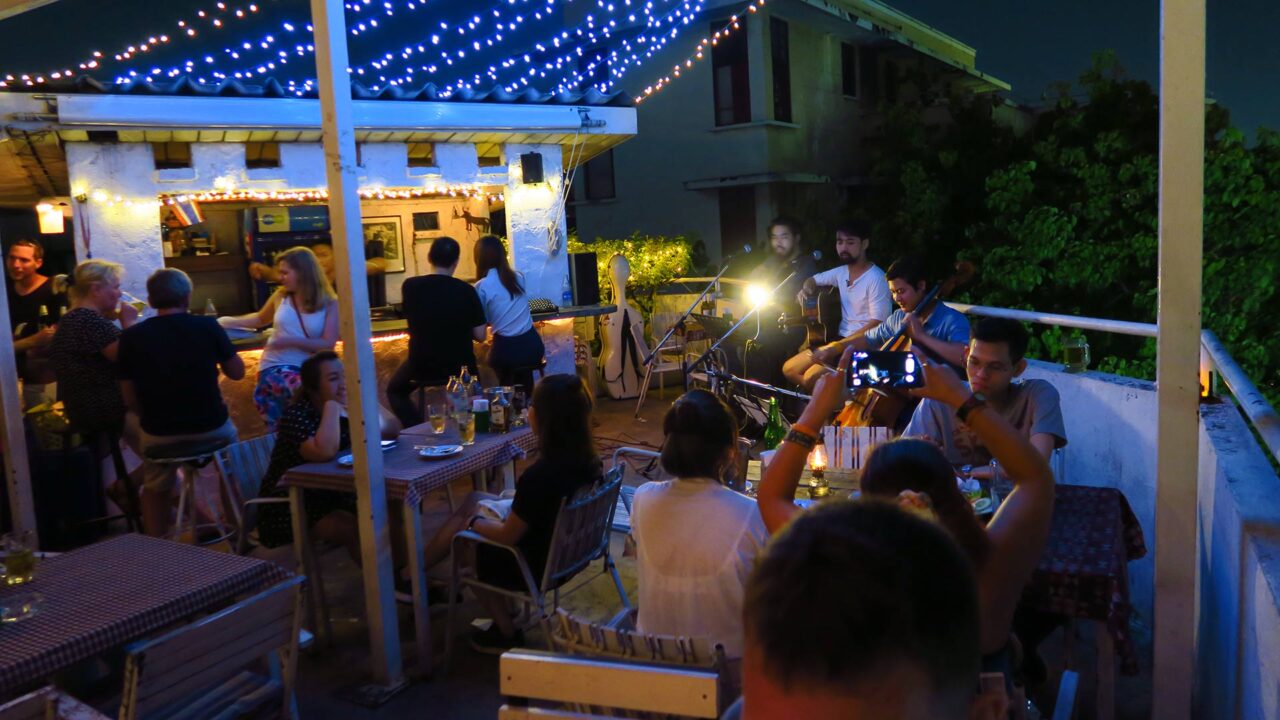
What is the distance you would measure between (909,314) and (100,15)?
5932 millimetres

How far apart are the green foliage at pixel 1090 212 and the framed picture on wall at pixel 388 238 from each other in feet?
22.3

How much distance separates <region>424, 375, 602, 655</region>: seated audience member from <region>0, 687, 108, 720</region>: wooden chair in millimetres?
1704

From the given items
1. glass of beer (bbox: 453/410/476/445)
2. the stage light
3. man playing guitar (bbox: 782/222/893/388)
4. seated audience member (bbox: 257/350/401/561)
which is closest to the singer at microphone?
the stage light

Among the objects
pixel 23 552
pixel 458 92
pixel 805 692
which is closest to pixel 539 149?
pixel 458 92

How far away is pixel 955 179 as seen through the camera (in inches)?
586

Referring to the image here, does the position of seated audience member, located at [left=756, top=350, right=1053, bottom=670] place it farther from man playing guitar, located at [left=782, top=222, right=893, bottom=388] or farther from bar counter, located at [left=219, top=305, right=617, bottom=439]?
bar counter, located at [left=219, top=305, right=617, bottom=439]

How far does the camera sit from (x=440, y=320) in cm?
610

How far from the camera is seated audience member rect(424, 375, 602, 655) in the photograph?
145 inches

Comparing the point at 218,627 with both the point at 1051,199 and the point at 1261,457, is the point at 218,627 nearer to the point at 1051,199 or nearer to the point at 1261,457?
the point at 1261,457

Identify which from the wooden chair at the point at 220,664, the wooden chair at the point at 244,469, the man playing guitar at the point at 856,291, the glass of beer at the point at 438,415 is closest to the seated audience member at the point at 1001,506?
the wooden chair at the point at 220,664

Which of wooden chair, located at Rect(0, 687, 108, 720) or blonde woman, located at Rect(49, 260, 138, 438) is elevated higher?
blonde woman, located at Rect(49, 260, 138, 438)

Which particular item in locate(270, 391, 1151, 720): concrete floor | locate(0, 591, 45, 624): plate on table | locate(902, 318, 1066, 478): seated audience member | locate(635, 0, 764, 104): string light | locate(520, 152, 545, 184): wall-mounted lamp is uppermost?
locate(635, 0, 764, 104): string light

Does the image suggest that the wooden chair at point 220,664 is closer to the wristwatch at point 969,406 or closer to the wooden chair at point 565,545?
the wooden chair at point 565,545

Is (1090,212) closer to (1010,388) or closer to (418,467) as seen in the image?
(1010,388)
